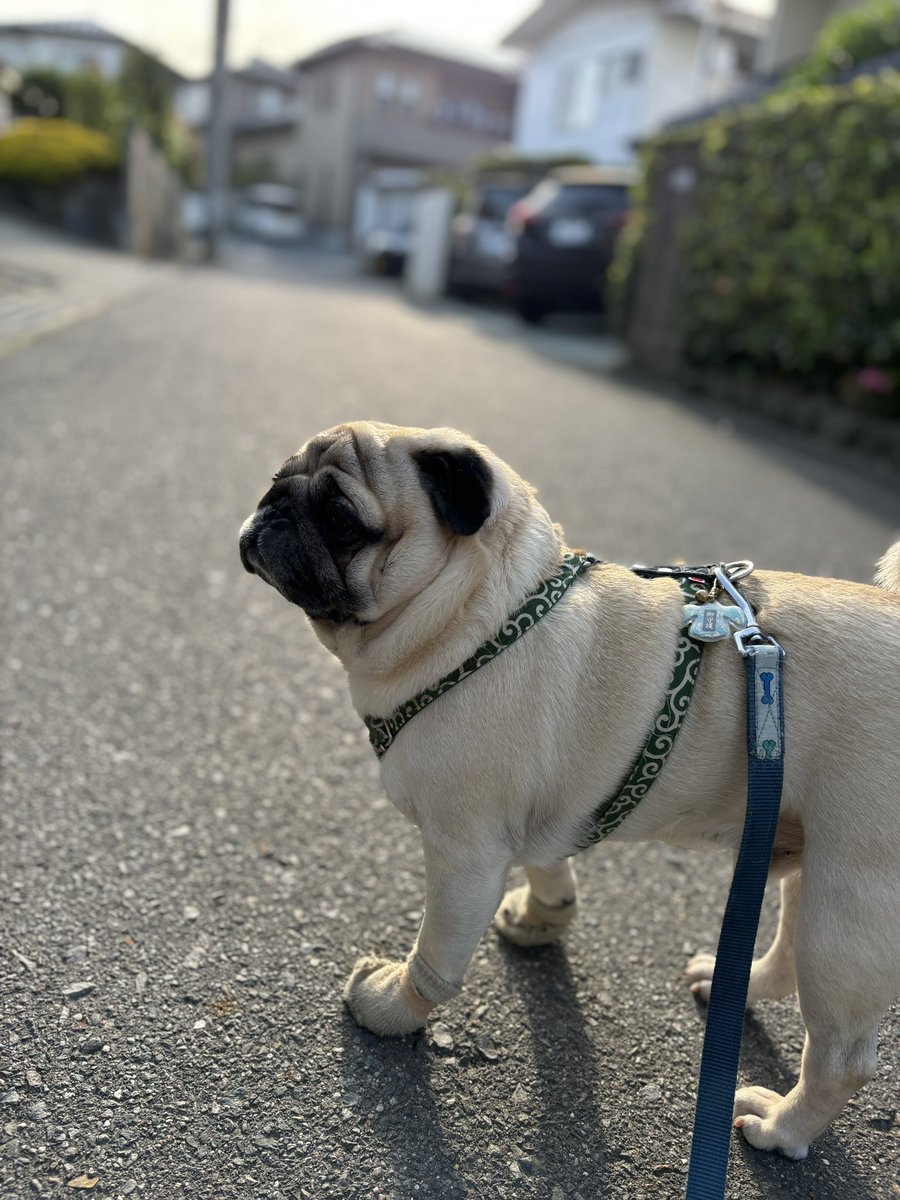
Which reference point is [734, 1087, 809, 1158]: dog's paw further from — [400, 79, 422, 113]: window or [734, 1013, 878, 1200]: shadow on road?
[400, 79, 422, 113]: window

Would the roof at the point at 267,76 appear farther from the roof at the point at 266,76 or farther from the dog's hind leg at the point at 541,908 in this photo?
the dog's hind leg at the point at 541,908

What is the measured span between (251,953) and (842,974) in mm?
1437

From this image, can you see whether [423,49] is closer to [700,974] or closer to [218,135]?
Result: [218,135]

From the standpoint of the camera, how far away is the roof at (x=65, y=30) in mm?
64500

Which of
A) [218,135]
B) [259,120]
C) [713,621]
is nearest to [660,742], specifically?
[713,621]

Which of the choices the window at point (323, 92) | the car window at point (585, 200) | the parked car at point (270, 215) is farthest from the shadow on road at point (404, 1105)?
the window at point (323, 92)

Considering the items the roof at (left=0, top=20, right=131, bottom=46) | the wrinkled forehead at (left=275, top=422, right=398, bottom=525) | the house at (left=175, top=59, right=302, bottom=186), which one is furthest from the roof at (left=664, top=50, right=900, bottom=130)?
the roof at (left=0, top=20, right=131, bottom=46)

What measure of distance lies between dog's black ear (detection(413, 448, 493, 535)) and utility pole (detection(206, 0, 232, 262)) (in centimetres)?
2570

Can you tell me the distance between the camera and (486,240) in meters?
19.2

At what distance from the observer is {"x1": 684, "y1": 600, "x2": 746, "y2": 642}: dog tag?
204 centimetres

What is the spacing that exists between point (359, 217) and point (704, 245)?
3798cm

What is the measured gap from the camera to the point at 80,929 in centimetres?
246

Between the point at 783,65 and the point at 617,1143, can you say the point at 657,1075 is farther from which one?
the point at 783,65

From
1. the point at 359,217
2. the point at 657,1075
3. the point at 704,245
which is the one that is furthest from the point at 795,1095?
the point at 359,217
